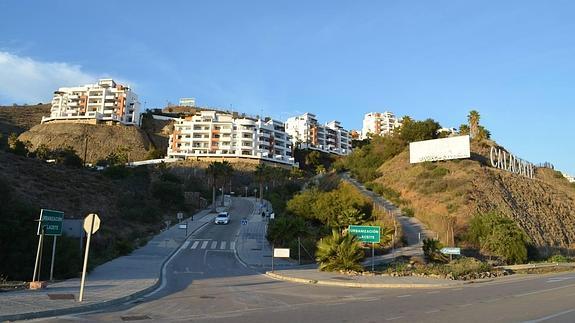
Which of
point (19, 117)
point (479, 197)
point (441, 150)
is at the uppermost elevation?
point (19, 117)

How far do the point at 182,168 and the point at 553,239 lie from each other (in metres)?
A: 88.9

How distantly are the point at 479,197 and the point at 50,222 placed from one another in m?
47.3

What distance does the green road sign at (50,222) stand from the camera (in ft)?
56.8

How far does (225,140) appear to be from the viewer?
462ft

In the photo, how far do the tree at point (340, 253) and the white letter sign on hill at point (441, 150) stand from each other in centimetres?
4634

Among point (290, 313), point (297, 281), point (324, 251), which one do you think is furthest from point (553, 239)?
point (290, 313)

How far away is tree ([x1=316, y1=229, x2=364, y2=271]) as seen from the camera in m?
26.7

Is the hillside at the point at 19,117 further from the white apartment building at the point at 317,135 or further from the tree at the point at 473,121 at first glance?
the tree at the point at 473,121

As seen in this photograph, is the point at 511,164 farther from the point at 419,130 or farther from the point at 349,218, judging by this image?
the point at 349,218

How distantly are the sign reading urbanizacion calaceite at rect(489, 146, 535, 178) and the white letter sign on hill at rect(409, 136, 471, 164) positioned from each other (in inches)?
226

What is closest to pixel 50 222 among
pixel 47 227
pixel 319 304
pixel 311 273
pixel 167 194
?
pixel 47 227

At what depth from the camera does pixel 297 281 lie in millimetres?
23234

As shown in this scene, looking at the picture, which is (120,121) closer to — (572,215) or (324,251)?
(572,215)

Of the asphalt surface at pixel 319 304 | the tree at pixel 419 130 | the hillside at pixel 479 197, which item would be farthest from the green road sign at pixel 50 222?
the tree at pixel 419 130
